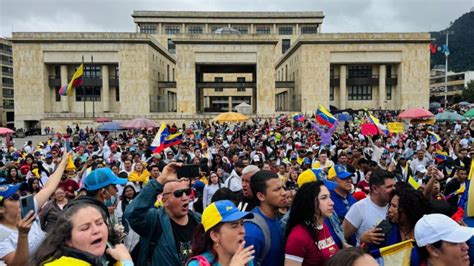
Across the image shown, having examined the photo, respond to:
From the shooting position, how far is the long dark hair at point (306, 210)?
11.2ft

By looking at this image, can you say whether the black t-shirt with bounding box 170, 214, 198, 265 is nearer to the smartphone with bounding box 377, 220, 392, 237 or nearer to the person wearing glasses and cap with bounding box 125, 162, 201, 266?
the person wearing glasses and cap with bounding box 125, 162, 201, 266

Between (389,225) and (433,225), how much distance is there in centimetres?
77

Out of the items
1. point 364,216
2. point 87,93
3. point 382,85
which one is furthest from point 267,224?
point 87,93

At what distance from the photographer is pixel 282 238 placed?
3.55 metres

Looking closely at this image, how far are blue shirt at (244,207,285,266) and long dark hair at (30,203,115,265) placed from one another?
1361 mm

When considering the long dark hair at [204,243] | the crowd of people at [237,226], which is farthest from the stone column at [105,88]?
the long dark hair at [204,243]

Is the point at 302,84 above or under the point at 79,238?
above

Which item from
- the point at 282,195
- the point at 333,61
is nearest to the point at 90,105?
the point at 333,61

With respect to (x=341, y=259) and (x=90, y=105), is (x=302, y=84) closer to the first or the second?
(x=90, y=105)

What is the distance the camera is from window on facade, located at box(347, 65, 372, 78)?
5456 centimetres

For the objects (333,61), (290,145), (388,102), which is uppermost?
(333,61)

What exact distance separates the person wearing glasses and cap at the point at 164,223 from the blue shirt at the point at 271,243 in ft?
1.85

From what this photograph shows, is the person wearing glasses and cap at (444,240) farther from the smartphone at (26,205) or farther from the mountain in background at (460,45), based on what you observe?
the mountain in background at (460,45)

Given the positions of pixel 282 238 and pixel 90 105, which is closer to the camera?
pixel 282 238
